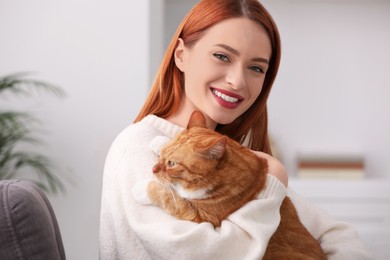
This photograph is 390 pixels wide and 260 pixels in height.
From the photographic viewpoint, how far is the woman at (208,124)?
89 centimetres

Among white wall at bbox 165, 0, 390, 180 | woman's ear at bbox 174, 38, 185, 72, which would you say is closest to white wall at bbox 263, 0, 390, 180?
white wall at bbox 165, 0, 390, 180

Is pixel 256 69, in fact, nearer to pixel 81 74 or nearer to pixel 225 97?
pixel 225 97

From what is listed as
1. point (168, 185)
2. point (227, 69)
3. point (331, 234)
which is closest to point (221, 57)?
point (227, 69)

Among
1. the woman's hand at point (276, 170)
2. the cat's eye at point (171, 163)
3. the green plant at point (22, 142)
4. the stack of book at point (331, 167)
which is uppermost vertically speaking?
the cat's eye at point (171, 163)

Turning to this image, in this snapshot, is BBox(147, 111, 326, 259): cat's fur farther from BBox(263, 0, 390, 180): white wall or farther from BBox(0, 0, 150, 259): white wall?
BBox(263, 0, 390, 180): white wall

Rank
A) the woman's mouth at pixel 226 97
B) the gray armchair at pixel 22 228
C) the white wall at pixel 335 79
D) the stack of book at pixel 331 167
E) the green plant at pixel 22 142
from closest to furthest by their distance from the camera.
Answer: the gray armchair at pixel 22 228 → the woman's mouth at pixel 226 97 → the green plant at pixel 22 142 → the stack of book at pixel 331 167 → the white wall at pixel 335 79

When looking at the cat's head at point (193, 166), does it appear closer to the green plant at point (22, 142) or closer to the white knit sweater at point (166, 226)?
the white knit sweater at point (166, 226)

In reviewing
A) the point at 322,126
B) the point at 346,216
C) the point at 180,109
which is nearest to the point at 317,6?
the point at 322,126

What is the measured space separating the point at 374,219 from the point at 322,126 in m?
0.72

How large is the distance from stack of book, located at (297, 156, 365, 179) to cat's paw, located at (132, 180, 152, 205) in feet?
9.03

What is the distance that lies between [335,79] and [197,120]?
3.03 meters

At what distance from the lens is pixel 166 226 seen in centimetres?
90

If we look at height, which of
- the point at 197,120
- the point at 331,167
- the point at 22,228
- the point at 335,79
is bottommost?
the point at 331,167

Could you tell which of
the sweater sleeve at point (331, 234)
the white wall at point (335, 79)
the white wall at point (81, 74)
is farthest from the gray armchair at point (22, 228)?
the white wall at point (335, 79)
